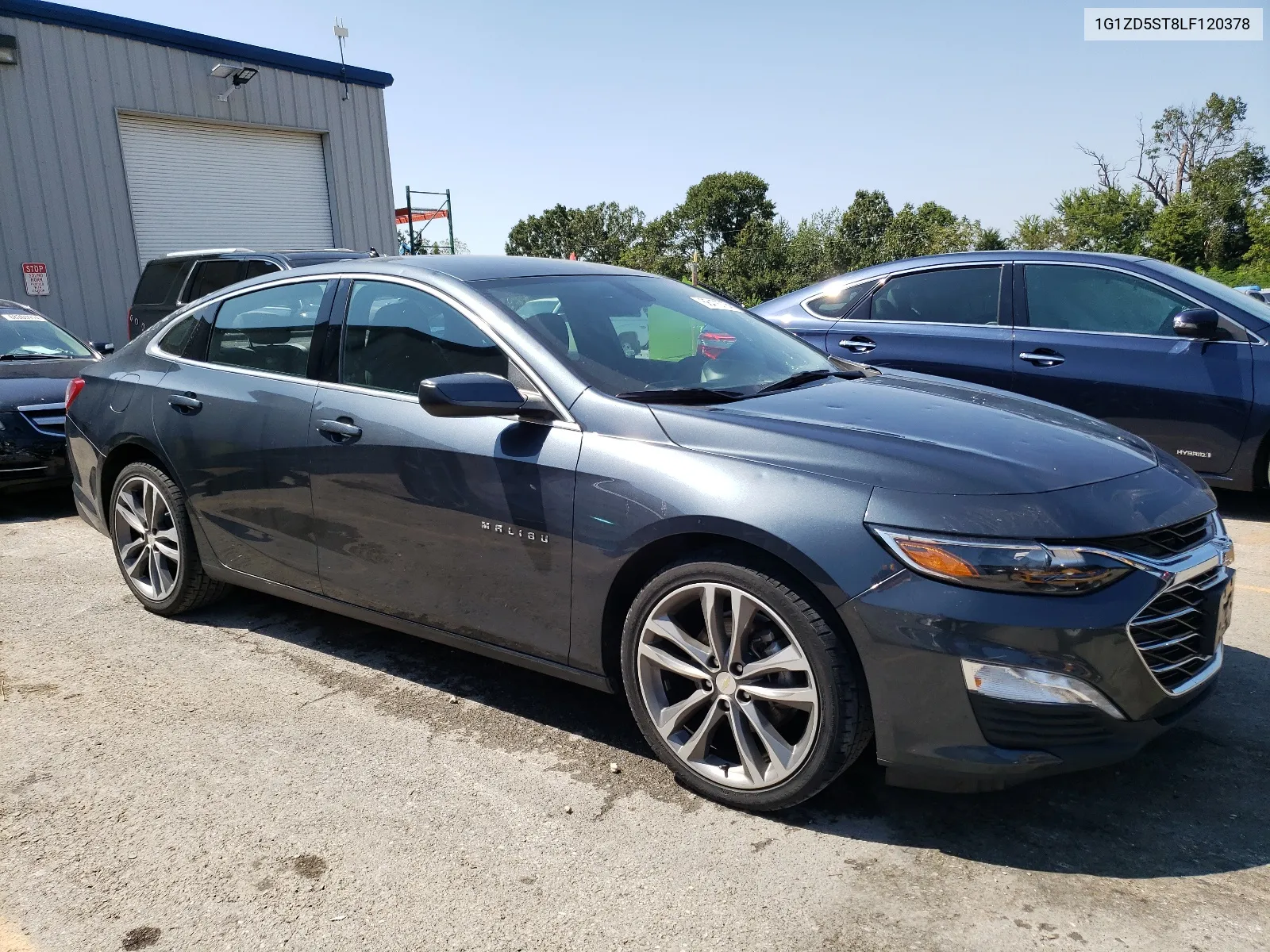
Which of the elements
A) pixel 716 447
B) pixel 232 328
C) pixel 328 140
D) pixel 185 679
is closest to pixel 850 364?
pixel 716 447

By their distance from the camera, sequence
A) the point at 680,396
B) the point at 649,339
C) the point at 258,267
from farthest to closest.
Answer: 1. the point at 258,267
2. the point at 649,339
3. the point at 680,396

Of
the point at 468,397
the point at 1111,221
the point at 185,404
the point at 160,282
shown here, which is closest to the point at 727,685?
the point at 468,397

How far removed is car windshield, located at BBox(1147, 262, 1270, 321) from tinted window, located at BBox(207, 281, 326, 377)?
504 cm

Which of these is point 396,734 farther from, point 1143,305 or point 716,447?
point 1143,305

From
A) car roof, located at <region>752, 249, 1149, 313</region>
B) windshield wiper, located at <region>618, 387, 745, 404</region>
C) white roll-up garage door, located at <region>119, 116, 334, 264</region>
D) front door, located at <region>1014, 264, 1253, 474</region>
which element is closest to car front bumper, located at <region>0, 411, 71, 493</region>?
car roof, located at <region>752, 249, 1149, 313</region>

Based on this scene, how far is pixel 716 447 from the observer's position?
2.76 meters

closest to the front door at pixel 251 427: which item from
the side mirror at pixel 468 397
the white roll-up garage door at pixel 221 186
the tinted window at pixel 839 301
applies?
the side mirror at pixel 468 397

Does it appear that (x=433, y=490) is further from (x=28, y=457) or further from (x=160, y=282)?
(x=160, y=282)

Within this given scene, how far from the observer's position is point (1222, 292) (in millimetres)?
5906

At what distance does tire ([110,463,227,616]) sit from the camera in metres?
4.24

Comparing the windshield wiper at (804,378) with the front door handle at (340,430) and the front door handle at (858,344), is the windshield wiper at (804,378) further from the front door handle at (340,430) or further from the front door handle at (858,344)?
the front door handle at (858,344)

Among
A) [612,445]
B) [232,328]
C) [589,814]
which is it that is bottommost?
[589,814]

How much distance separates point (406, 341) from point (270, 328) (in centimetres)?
85

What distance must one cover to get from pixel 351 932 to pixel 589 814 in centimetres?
74
